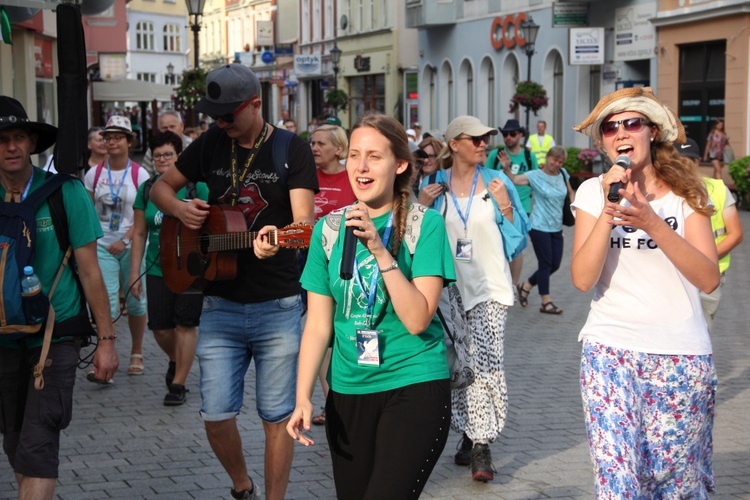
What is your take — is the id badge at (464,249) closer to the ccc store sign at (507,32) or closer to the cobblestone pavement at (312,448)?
the cobblestone pavement at (312,448)

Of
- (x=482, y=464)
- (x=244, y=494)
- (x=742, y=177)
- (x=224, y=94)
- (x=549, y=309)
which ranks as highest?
(x=224, y=94)

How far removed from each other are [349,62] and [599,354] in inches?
2146

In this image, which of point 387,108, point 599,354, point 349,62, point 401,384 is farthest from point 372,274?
point 349,62

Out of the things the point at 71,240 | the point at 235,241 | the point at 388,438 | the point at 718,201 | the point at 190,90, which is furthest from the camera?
the point at 190,90

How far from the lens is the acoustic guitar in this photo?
477cm

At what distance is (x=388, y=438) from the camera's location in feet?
13.2

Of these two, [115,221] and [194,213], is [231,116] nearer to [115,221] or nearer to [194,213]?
[194,213]

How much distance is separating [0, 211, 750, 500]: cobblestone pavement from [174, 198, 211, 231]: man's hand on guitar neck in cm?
156

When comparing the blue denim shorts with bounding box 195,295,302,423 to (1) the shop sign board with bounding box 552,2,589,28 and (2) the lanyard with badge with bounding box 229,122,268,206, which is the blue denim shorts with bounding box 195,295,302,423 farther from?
(1) the shop sign board with bounding box 552,2,589,28

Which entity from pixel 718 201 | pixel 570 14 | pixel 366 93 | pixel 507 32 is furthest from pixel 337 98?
pixel 718 201

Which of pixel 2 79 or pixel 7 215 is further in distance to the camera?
pixel 2 79

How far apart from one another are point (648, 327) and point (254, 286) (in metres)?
1.92

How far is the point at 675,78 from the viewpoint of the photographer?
30.8 metres

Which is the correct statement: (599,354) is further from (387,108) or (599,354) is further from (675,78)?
(387,108)
